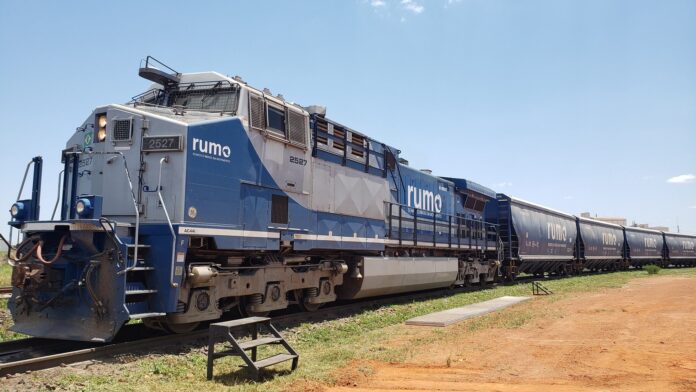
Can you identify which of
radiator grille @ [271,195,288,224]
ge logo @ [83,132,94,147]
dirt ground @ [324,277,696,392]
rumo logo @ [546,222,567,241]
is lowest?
dirt ground @ [324,277,696,392]

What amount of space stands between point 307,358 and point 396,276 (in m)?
6.39

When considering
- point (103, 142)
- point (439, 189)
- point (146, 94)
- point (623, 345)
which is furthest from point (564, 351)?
point (439, 189)

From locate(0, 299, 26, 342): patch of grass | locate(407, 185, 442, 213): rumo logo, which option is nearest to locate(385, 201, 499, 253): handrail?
locate(407, 185, 442, 213): rumo logo

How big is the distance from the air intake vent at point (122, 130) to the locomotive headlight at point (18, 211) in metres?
1.72

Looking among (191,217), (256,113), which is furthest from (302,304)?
(256,113)

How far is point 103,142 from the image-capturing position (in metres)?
8.20

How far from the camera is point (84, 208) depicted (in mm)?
7254

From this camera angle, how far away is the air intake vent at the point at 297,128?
32.6 feet

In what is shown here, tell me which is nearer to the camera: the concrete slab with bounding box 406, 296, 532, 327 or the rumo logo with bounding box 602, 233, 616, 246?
the concrete slab with bounding box 406, 296, 532, 327

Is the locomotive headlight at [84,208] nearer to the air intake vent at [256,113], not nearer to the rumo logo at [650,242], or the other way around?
the air intake vent at [256,113]

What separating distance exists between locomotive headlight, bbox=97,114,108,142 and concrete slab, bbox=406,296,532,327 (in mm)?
6757

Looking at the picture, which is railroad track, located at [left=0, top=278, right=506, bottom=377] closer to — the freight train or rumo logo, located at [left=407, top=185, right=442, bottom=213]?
the freight train

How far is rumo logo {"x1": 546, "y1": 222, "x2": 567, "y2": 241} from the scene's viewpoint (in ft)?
89.8

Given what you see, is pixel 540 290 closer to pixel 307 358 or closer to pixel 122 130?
pixel 307 358
